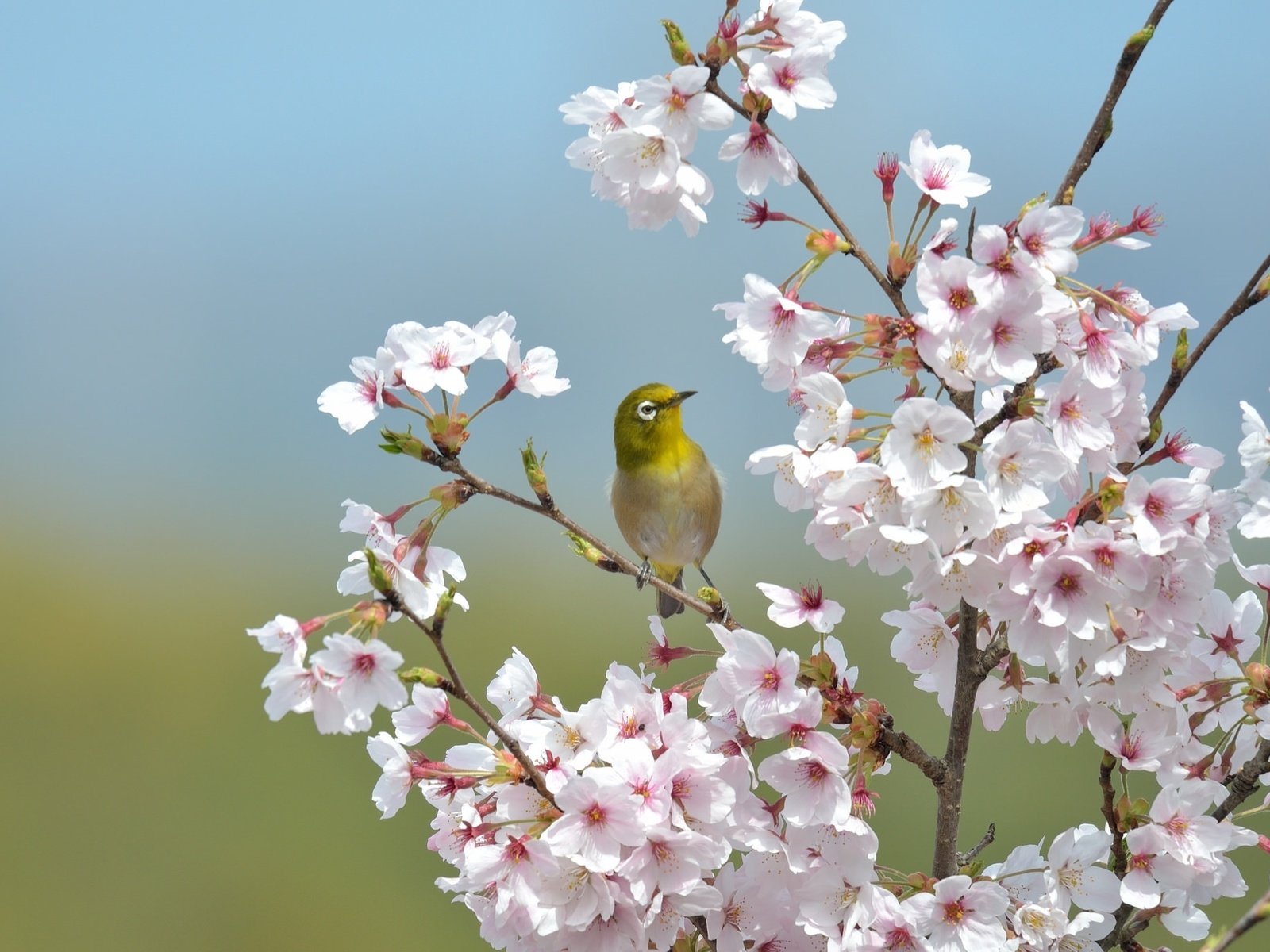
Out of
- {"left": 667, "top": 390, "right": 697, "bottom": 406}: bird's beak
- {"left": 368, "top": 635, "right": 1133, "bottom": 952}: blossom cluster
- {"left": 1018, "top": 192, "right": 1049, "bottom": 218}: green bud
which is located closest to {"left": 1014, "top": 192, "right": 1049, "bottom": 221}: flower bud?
{"left": 1018, "top": 192, "right": 1049, "bottom": 218}: green bud

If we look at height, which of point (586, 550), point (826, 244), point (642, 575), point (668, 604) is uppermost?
point (826, 244)

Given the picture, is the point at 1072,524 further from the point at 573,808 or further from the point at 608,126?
the point at 608,126

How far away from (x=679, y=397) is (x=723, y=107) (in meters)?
1.89

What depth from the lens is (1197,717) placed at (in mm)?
1841

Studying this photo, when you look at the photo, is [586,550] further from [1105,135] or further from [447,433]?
[1105,135]

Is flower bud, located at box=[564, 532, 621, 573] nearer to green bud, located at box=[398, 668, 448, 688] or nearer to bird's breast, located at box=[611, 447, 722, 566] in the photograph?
green bud, located at box=[398, 668, 448, 688]

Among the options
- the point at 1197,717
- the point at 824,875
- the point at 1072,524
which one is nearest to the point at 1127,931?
the point at 1197,717

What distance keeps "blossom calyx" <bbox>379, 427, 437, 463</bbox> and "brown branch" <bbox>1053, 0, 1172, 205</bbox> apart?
970 millimetres

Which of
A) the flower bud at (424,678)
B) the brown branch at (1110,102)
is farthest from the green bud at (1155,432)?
the flower bud at (424,678)

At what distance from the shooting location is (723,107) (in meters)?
1.61

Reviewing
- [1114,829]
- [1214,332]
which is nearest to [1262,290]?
[1214,332]

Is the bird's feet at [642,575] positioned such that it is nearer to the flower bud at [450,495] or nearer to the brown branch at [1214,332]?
the flower bud at [450,495]

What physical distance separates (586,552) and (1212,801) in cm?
102

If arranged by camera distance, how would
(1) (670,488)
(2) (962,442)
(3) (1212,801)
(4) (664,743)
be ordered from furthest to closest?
(1) (670,488) → (3) (1212,801) → (4) (664,743) → (2) (962,442)
